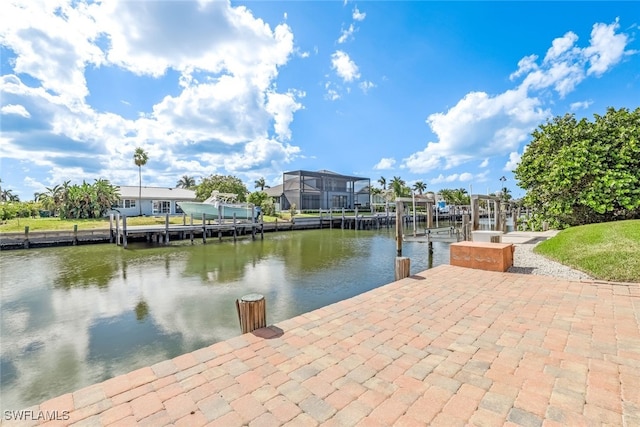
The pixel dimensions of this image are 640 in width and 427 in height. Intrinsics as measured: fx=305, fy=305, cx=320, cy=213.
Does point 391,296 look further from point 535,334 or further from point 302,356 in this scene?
point 302,356

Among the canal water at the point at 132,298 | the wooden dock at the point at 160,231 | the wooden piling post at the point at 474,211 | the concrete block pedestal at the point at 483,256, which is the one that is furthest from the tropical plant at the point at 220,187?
the concrete block pedestal at the point at 483,256

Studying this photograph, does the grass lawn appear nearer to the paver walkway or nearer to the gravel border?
the gravel border

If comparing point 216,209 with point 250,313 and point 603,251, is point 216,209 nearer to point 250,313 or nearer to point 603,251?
point 250,313

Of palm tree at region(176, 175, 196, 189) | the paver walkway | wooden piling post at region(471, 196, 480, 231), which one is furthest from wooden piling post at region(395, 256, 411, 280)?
palm tree at region(176, 175, 196, 189)

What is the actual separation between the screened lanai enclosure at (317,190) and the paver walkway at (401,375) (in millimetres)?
40888

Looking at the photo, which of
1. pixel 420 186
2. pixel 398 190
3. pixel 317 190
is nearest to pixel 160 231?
pixel 317 190

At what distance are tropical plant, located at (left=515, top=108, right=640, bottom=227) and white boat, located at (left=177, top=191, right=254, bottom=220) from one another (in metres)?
21.2

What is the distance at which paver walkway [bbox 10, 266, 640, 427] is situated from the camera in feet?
8.76

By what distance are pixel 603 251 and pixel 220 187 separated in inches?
1544

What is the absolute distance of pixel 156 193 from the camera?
124ft

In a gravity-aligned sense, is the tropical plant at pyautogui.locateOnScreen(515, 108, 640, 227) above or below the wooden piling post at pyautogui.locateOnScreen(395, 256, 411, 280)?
above

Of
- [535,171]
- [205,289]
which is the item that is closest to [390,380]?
[205,289]

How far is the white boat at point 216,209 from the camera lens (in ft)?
85.0

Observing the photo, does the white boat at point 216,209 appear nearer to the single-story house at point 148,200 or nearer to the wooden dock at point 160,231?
the wooden dock at point 160,231
